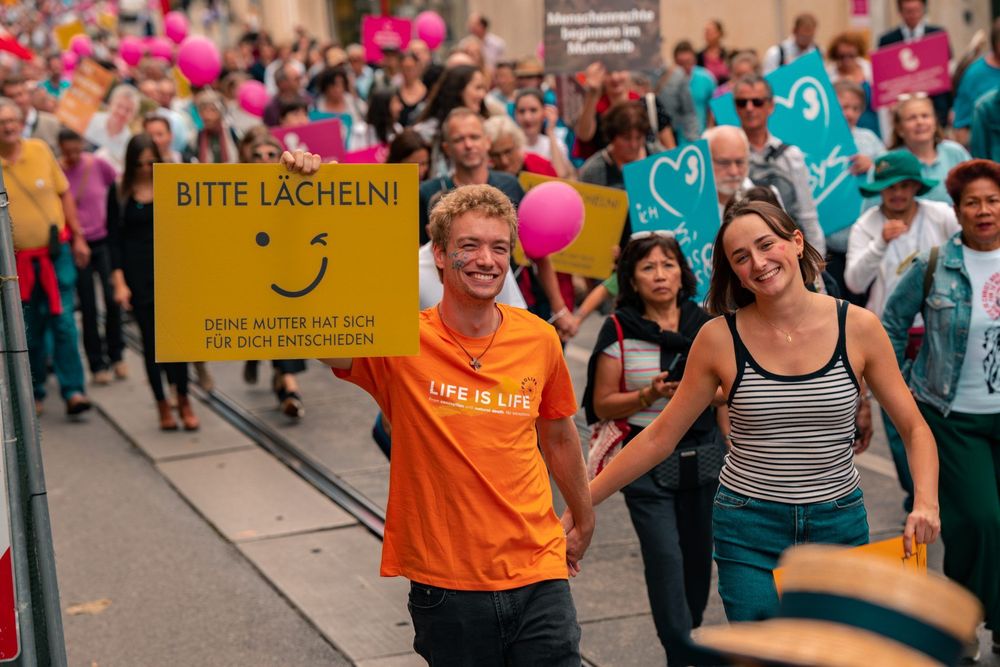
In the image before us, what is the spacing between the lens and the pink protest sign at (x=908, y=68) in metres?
12.7

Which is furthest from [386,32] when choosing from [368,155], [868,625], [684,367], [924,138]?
[868,625]

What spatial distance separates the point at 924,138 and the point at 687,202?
76.7 inches

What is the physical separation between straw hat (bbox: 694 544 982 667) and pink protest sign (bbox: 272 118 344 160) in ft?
33.2

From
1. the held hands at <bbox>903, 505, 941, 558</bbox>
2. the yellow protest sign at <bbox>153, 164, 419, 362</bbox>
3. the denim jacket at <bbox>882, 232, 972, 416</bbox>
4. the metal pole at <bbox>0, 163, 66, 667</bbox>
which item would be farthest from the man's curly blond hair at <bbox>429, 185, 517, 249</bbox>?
the denim jacket at <bbox>882, 232, 972, 416</bbox>

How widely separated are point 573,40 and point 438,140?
1.96 m

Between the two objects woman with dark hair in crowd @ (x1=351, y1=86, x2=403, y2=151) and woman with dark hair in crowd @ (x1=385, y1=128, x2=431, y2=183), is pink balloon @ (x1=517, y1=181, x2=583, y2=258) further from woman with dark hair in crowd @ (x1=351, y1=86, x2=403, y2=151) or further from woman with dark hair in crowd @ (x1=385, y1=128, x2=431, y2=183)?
woman with dark hair in crowd @ (x1=351, y1=86, x2=403, y2=151)

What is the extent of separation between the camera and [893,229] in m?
7.28

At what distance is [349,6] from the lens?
4112 cm

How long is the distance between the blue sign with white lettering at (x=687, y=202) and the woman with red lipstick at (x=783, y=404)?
2.79 meters

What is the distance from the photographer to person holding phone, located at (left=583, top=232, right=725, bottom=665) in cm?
555

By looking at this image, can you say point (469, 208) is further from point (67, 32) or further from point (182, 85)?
point (67, 32)

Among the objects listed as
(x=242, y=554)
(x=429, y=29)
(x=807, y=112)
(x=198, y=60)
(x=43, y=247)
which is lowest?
(x=242, y=554)

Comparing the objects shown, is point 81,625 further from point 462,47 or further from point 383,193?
→ point 462,47

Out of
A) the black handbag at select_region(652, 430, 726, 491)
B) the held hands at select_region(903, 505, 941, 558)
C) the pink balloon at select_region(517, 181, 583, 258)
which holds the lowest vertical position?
the black handbag at select_region(652, 430, 726, 491)
